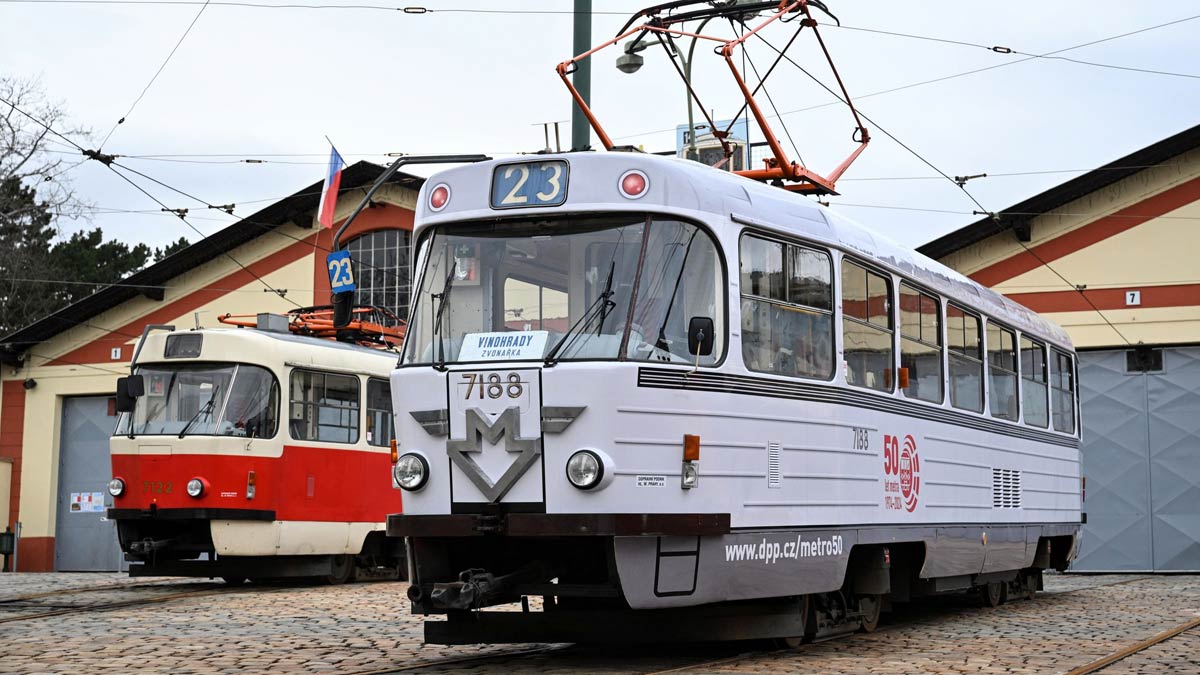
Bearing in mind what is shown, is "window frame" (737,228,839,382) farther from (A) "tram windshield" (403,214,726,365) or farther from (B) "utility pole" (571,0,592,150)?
(B) "utility pole" (571,0,592,150)

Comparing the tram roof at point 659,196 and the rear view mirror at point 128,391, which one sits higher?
the tram roof at point 659,196

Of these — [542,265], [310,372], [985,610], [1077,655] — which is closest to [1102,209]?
[985,610]

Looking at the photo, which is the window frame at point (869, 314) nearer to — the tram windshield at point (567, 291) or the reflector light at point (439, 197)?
the tram windshield at point (567, 291)

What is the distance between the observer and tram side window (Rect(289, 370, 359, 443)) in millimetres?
18094

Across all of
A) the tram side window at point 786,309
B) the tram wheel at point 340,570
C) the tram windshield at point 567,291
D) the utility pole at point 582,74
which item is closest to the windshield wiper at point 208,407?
the tram wheel at point 340,570

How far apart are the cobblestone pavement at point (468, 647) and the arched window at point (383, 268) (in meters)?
12.7

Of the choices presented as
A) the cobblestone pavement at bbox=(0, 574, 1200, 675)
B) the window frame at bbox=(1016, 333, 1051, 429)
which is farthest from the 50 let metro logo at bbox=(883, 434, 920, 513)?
the window frame at bbox=(1016, 333, 1051, 429)

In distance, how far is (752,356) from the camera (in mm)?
9680

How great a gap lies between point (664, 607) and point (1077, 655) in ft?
10.5

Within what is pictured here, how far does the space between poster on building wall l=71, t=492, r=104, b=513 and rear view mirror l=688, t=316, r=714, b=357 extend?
22.7m

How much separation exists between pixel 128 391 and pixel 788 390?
386 inches

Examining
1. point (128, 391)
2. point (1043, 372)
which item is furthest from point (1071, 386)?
point (128, 391)

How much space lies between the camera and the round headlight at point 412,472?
9.27 metres

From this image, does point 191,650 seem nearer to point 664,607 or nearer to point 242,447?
point 664,607
